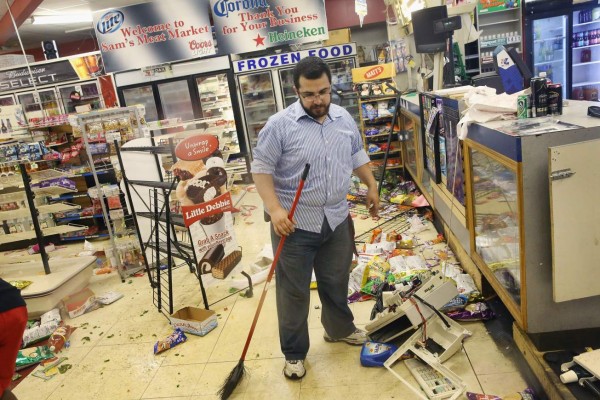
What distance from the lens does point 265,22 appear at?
651cm

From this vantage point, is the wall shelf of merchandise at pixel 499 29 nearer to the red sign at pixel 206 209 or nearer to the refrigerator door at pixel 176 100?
the refrigerator door at pixel 176 100

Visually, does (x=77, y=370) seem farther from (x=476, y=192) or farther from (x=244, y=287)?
(x=476, y=192)

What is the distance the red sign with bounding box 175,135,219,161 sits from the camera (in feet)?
11.3

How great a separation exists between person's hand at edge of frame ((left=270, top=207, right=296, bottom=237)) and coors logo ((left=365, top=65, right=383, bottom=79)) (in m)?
4.81

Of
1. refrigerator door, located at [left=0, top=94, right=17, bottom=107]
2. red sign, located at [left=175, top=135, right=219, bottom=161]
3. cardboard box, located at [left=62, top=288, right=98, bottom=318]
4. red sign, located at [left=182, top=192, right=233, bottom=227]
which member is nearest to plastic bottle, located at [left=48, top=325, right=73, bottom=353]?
cardboard box, located at [left=62, top=288, right=98, bottom=318]

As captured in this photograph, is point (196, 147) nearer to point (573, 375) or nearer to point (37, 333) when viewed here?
point (37, 333)

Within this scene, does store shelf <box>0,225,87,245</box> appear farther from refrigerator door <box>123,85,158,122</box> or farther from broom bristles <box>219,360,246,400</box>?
refrigerator door <box>123,85,158,122</box>

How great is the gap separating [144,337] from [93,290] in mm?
1513

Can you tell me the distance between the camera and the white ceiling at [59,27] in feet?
23.9

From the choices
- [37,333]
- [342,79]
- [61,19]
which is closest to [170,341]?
[37,333]

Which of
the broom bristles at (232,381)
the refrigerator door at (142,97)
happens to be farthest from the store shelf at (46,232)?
the refrigerator door at (142,97)

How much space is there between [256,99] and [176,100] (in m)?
1.61

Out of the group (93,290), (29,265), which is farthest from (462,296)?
(29,265)

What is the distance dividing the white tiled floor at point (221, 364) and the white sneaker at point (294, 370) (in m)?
0.04
